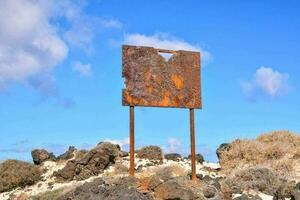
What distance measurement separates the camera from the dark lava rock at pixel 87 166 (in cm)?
2347

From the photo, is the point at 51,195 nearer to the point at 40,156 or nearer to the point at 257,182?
the point at 257,182

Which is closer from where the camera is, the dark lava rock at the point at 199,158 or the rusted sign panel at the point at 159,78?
the rusted sign panel at the point at 159,78

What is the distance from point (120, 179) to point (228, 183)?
148 inches

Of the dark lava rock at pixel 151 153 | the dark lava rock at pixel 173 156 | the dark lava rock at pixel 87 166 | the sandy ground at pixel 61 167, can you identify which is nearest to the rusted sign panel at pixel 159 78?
the sandy ground at pixel 61 167

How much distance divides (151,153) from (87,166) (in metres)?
3.78

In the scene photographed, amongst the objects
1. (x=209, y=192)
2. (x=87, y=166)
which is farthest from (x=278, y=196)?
(x=87, y=166)

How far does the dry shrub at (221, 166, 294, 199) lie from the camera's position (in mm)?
17594

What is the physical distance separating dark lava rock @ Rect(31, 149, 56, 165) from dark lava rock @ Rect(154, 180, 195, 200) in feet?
Answer: 41.9

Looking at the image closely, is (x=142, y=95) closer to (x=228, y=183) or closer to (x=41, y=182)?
(x=228, y=183)

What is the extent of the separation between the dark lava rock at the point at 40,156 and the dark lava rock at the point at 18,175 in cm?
160

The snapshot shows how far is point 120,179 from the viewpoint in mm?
15953

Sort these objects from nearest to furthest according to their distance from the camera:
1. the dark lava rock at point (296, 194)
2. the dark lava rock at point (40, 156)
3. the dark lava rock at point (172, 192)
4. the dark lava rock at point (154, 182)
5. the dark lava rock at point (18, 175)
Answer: the dark lava rock at point (172, 192), the dark lava rock at point (154, 182), the dark lava rock at point (296, 194), the dark lava rock at point (18, 175), the dark lava rock at point (40, 156)

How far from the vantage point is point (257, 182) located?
1855cm

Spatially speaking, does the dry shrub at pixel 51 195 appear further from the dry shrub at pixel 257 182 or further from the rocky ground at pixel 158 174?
the dry shrub at pixel 257 182
